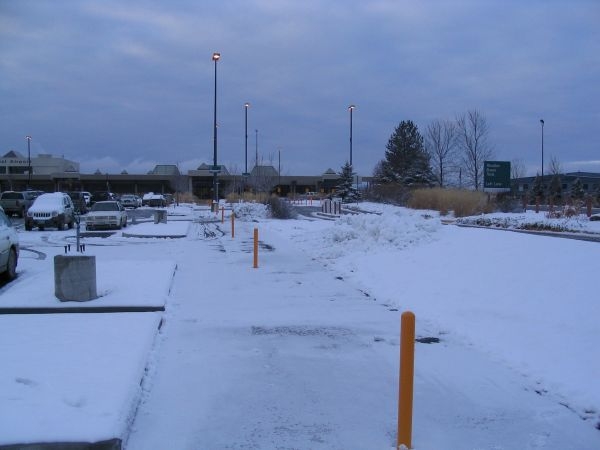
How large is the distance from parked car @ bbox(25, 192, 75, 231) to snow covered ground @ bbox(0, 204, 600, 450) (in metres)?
15.6

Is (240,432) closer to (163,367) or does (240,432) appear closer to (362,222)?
(163,367)

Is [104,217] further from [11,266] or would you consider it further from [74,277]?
[74,277]

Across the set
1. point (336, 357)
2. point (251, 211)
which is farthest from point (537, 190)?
point (336, 357)

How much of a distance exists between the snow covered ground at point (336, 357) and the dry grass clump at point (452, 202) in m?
22.7

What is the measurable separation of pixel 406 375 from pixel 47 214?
27.4 meters

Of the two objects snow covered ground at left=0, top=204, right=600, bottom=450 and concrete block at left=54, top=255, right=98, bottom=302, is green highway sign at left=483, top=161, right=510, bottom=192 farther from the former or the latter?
concrete block at left=54, top=255, right=98, bottom=302

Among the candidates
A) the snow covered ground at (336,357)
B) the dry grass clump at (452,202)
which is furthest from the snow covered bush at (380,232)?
the dry grass clump at (452,202)

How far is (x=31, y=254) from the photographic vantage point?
1816cm

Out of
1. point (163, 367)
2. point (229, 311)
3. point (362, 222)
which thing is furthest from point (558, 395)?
point (362, 222)

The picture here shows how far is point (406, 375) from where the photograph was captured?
14.3 feet

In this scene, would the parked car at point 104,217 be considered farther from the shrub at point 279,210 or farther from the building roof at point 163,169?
the building roof at point 163,169

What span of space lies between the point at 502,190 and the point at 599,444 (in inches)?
1541

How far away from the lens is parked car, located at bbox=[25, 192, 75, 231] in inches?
1109

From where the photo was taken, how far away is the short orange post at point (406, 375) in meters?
4.34
